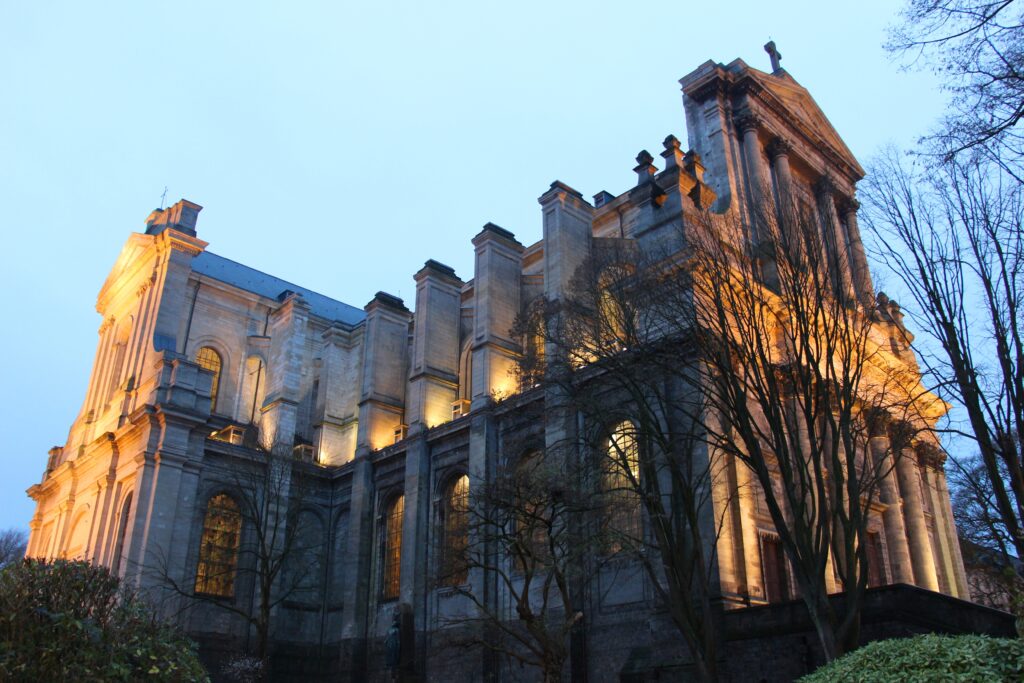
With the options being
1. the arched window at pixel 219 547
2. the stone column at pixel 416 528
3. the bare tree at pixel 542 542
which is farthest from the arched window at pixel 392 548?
the bare tree at pixel 542 542

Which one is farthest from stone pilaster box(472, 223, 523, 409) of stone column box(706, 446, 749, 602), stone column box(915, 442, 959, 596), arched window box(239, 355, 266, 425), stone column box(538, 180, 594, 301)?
stone column box(915, 442, 959, 596)

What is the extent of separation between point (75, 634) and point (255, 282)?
109ft

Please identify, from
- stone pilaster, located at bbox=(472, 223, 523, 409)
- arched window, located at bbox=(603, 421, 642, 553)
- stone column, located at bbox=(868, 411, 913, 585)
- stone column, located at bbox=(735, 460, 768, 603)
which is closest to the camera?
arched window, located at bbox=(603, 421, 642, 553)

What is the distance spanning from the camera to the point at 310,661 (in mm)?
29547

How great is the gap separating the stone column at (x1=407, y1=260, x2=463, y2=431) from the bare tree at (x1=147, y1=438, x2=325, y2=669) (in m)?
4.75

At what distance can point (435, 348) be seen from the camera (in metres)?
30.7

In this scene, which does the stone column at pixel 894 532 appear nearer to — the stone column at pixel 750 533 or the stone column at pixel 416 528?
the stone column at pixel 750 533

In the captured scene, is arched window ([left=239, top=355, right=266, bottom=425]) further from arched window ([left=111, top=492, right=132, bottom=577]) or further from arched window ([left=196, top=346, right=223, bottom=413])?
arched window ([left=111, top=492, right=132, bottom=577])

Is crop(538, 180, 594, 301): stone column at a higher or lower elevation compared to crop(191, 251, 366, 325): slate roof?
lower

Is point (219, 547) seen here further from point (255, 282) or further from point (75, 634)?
point (75, 634)

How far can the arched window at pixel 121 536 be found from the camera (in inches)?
1082

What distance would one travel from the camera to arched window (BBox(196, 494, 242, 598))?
1131 inches

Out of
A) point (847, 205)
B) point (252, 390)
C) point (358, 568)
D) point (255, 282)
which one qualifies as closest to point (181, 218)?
point (255, 282)

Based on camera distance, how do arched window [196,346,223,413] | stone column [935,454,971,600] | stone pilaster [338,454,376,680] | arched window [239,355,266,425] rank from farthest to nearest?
arched window [239,355,266,425] < arched window [196,346,223,413] < stone pilaster [338,454,376,680] < stone column [935,454,971,600]
